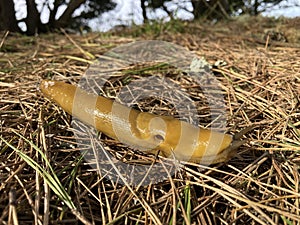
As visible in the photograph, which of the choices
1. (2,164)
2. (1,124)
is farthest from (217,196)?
(1,124)

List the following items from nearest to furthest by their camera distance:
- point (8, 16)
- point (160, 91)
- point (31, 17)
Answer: point (160, 91), point (8, 16), point (31, 17)

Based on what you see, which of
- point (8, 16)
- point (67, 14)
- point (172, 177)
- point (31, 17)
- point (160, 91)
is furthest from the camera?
point (67, 14)

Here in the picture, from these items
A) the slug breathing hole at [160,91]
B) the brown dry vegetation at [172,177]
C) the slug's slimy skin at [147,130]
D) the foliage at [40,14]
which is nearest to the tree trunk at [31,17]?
the foliage at [40,14]

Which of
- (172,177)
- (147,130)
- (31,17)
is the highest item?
(31,17)

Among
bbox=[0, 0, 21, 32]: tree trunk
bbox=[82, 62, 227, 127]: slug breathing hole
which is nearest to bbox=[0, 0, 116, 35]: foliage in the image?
bbox=[0, 0, 21, 32]: tree trunk

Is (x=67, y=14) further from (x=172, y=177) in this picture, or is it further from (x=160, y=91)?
(x=172, y=177)

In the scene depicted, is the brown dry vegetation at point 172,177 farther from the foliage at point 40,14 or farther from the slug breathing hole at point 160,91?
the foliage at point 40,14

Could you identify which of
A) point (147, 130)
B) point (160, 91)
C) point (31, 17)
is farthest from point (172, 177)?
point (31, 17)
